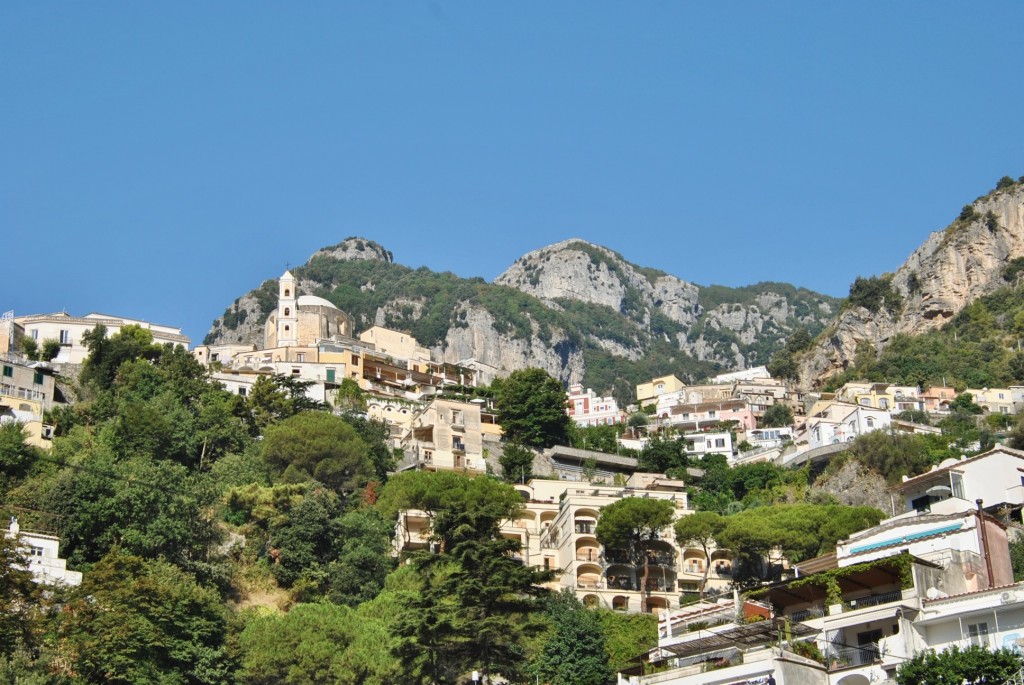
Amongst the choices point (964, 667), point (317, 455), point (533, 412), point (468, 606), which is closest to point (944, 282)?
point (533, 412)

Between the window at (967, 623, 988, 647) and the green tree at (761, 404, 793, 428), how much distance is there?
81.7 meters

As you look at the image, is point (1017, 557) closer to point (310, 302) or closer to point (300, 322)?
point (300, 322)

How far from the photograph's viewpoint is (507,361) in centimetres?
17688

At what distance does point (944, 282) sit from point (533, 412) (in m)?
48.8

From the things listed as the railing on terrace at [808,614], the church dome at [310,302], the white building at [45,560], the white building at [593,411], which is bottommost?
the railing on terrace at [808,614]

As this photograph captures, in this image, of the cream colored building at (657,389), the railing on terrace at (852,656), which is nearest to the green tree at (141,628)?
the railing on terrace at (852,656)

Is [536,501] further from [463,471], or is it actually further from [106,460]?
[106,460]

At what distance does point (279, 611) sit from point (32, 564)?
38.5 ft

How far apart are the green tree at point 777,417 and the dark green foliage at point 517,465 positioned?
33.3 metres

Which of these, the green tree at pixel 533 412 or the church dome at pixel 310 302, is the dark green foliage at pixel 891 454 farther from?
the church dome at pixel 310 302

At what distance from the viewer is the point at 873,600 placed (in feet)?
105

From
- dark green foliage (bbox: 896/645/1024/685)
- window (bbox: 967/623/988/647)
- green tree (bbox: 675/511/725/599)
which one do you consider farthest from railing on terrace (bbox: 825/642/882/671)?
green tree (bbox: 675/511/725/599)

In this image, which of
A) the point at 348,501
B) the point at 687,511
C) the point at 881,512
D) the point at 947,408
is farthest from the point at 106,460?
the point at 947,408

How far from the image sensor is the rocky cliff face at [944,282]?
121m
